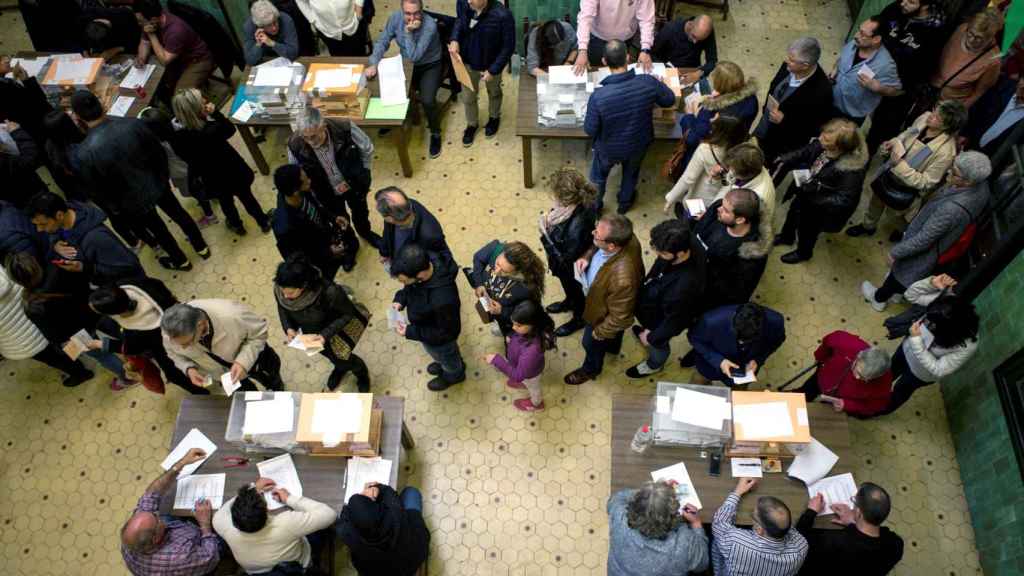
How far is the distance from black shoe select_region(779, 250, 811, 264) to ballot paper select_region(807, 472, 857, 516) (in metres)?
2.75

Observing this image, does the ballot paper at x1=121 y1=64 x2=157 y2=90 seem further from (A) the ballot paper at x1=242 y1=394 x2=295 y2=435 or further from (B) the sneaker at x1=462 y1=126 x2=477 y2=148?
(A) the ballot paper at x1=242 y1=394 x2=295 y2=435

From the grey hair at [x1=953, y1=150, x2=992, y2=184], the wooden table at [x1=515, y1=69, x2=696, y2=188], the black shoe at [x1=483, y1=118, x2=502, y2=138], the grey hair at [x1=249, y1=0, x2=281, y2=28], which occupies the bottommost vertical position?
the black shoe at [x1=483, y1=118, x2=502, y2=138]

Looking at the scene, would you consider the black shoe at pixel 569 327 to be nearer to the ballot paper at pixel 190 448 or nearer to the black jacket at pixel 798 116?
the black jacket at pixel 798 116

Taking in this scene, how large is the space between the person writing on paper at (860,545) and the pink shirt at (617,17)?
4.82 metres

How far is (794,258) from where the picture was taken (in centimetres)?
631

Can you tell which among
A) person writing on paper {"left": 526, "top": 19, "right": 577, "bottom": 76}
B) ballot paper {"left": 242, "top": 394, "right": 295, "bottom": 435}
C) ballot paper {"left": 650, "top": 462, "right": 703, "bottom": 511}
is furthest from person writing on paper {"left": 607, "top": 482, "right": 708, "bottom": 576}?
person writing on paper {"left": 526, "top": 19, "right": 577, "bottom": 76}

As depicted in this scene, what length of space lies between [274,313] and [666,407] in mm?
3880

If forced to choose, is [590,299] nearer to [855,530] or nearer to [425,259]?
[425,259]

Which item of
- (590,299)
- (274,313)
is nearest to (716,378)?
(590,299)

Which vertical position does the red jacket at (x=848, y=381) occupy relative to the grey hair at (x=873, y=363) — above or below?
below

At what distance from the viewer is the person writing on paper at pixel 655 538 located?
336cm

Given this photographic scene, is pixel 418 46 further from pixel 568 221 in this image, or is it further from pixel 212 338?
pixel 212 338

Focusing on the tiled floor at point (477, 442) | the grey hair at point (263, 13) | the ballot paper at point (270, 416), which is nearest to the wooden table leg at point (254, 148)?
the tiled floor at point (477, 442)

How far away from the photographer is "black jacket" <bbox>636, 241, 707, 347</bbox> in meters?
4.30
